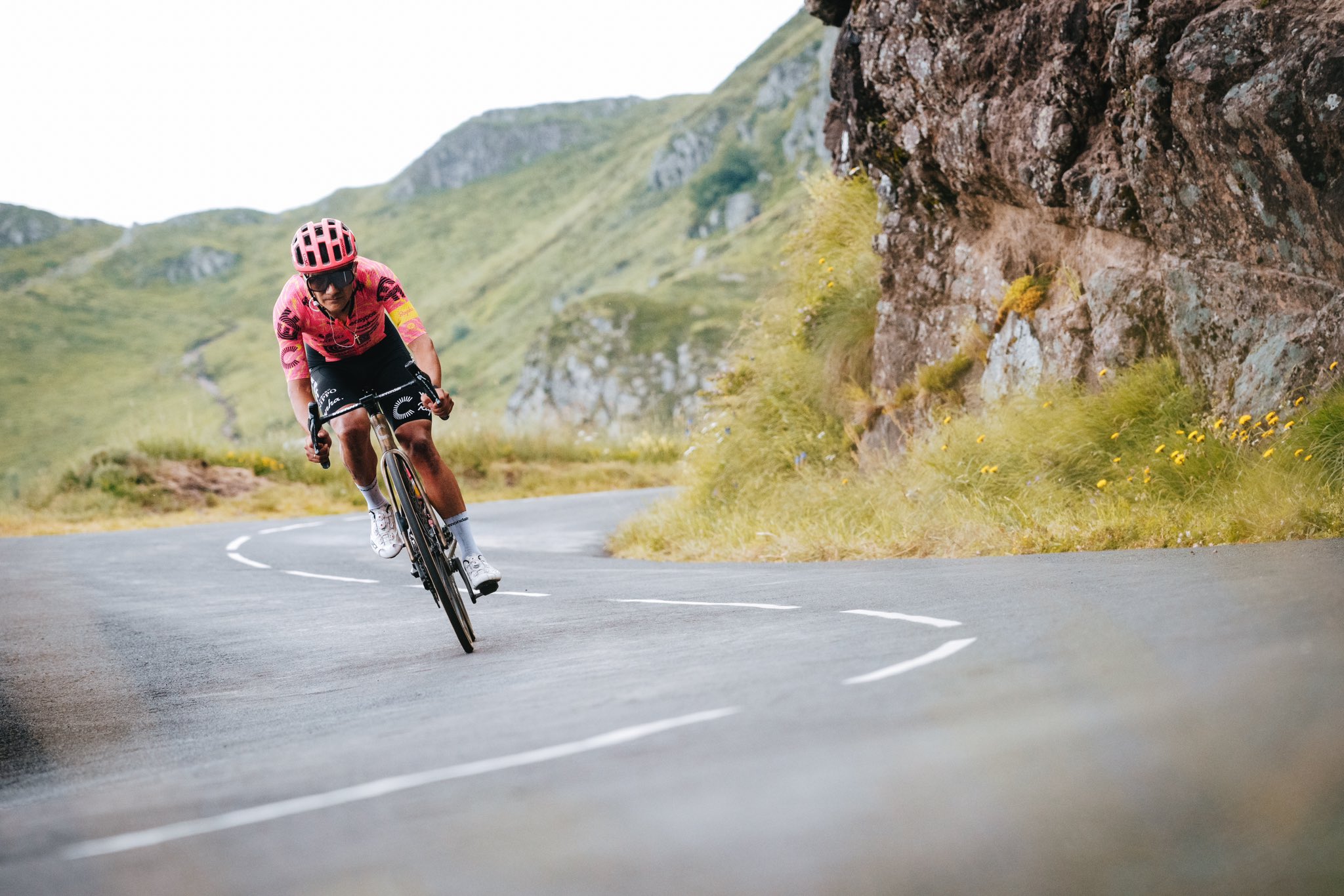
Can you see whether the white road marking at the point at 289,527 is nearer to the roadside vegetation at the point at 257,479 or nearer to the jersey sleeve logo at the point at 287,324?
the roadside vegetation at the point at 257,479

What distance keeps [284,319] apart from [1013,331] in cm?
750

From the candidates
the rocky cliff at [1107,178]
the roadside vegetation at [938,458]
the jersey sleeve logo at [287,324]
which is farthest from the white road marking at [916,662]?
the rocky cliff at [1107,178]

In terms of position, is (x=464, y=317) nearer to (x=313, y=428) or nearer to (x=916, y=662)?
(x=313, y=428)

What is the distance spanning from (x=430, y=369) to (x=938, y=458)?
5.54 m

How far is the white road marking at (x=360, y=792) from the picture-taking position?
3355 mm

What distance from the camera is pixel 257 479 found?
27078 millimetres

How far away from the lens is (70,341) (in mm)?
167750

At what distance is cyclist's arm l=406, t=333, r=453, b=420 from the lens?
7.20 m

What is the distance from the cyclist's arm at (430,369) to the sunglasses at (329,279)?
55cm

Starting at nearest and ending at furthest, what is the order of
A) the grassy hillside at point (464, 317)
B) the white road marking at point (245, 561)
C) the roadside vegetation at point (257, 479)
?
1. the white road marking at point (245, 561)
2. the roadside vegetation at point (257, 479)
3. the grassy hillside at point (464, 317)

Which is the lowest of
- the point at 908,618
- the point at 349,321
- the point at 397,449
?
the point at 908,618

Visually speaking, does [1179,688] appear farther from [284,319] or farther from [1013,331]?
[1013,331]

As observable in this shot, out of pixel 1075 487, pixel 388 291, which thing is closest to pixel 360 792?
pixel 388 291

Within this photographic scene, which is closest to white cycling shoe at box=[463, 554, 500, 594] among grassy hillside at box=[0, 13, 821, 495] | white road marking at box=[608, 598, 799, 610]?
white road marking at box=[608, 598, 799, 610]
